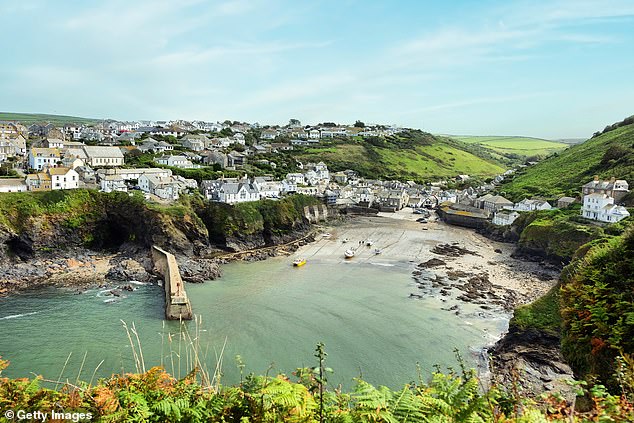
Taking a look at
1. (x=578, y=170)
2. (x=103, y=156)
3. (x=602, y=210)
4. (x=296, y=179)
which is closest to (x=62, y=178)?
(x=103, y=156)

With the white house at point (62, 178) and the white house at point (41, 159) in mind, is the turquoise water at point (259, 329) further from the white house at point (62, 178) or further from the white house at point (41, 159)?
the white house at point (41, 159)

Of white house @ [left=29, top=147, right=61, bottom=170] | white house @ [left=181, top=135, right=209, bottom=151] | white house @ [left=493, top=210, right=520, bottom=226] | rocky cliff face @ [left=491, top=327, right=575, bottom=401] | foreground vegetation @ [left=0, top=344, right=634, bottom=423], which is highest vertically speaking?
white house @ [left=181, top=135, right=209, bottom=151]

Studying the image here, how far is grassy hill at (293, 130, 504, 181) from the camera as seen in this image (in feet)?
321

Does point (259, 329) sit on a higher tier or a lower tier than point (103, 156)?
lower

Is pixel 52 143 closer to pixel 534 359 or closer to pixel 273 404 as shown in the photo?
pixel 534 359

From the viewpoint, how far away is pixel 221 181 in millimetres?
49719

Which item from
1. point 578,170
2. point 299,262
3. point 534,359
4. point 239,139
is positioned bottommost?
point 534,359

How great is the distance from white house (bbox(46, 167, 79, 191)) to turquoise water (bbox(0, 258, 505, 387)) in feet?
55.6

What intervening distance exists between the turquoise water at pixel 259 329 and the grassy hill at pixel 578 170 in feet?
133

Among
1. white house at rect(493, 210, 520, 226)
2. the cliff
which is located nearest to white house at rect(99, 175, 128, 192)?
the cliff

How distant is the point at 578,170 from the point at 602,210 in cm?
3061

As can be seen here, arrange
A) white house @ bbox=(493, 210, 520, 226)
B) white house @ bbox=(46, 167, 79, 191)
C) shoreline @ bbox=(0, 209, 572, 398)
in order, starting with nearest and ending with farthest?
shoreline @ bbox=(0, 209, 572, 398), white house @ bbox=(46, 167, 79, 191), white house @ bbox=(493, 210, 520, 226)

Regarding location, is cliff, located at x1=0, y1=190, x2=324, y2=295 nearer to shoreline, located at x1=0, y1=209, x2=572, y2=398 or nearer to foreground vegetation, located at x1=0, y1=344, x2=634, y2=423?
shoreline, located at x1=0, y1=209, x2=572, y2=398

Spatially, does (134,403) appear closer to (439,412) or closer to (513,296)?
(439,412)
